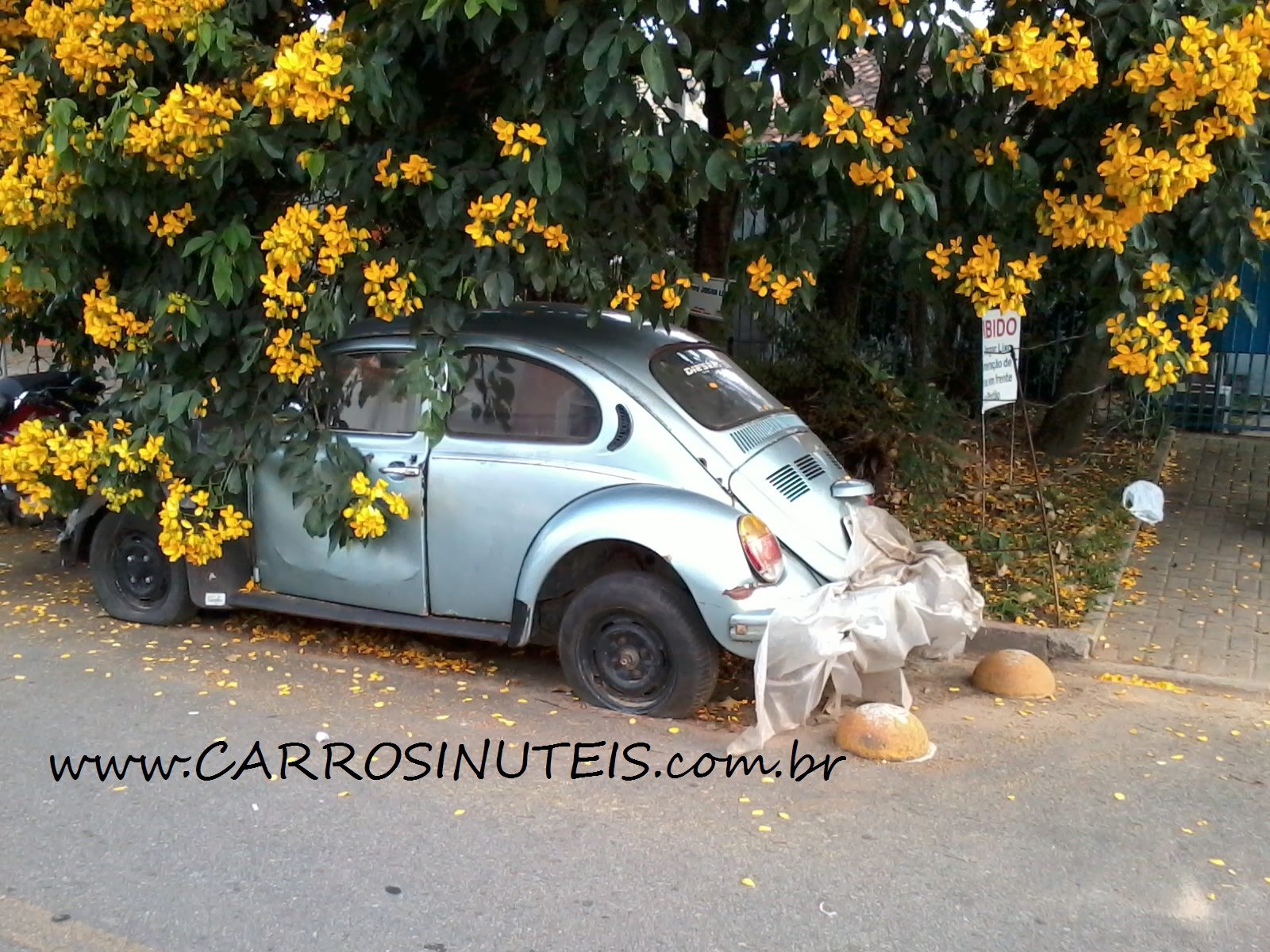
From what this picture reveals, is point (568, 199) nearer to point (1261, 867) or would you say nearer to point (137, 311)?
point (137, 311)

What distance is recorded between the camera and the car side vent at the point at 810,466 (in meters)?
5.64

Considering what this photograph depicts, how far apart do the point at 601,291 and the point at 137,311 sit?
247 centimetres

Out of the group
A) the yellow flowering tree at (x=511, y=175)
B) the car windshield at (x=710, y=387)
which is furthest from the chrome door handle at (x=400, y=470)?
the car windshield at (x=710, y=387)

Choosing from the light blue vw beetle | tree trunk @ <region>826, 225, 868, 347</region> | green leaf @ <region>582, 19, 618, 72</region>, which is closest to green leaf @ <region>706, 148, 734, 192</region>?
green leaf @ <region>582, 19, 618, 72</region>

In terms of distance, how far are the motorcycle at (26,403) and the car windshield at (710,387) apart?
4927mm

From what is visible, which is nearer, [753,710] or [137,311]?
[753,710]

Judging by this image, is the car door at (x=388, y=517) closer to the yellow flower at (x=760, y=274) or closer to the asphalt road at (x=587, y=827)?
the asphalt road at (x=587, y=827)

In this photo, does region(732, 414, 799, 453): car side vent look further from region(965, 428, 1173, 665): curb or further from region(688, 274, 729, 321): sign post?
region(965, 428, 1173, 665): curb

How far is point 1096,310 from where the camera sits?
226 inches

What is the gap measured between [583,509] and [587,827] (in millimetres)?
1463

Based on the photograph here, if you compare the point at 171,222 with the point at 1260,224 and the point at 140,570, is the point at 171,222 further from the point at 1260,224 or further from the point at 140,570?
the point at 1260,224

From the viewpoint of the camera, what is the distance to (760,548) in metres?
5.06

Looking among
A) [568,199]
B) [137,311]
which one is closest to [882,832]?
[568,199]

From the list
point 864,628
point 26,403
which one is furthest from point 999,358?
point 26,403
